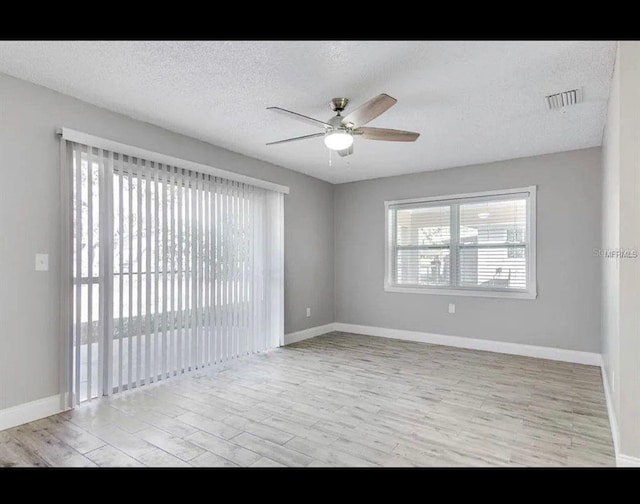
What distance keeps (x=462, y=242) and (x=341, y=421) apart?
321 centimetres

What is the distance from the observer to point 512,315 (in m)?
4.63

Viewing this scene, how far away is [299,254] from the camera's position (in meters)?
5.39

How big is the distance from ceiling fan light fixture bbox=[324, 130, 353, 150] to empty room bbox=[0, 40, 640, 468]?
2 centimetres

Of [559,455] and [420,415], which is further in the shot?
[420,415]

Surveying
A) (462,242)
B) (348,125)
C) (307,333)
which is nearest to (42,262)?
(348,125)

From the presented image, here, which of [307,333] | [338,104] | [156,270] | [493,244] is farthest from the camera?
[307,333]

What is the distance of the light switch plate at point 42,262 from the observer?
2731 mm

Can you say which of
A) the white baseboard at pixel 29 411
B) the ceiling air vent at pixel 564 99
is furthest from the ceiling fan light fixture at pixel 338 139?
the white baseboard at pixel 29 411

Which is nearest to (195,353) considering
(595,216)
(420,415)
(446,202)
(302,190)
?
(420,415)

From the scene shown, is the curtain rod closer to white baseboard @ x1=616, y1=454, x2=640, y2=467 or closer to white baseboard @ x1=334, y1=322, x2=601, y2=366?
white baseboard @ x1=334, y1=322, x2=601, y2=366

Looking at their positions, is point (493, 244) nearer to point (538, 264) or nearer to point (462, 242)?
point (462, 242)
